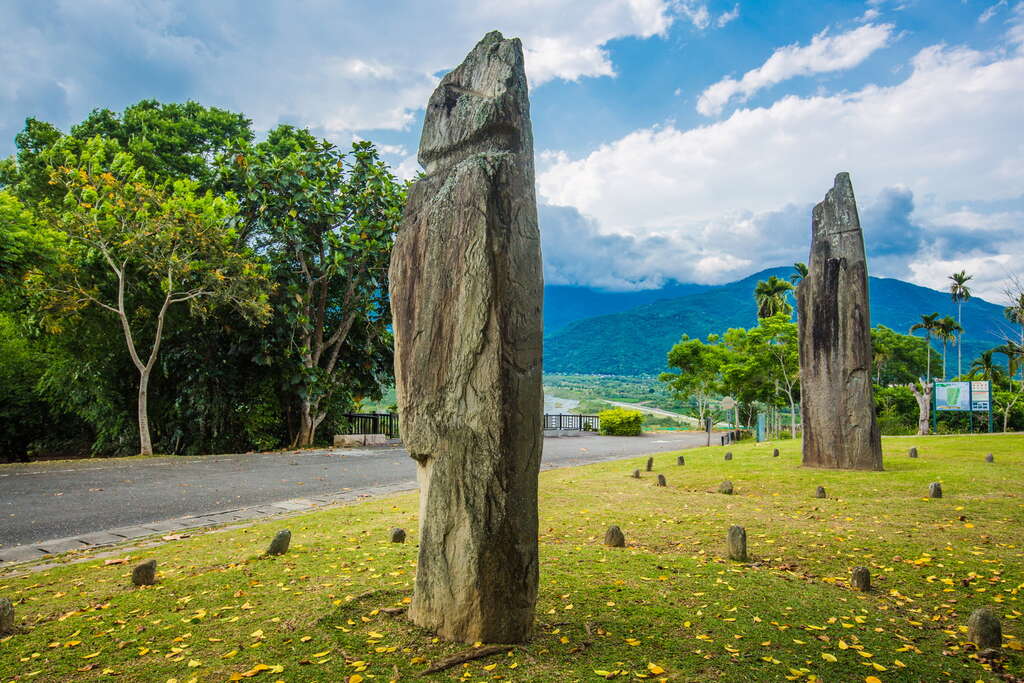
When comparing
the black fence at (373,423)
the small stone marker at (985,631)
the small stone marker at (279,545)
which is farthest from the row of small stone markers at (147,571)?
the black fence at (373,423)

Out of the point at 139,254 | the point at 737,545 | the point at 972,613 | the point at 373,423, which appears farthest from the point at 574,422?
the point at 972,613

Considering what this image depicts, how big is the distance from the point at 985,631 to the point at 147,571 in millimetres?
6563

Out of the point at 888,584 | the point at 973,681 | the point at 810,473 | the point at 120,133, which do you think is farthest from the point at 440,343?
the point at 120,133

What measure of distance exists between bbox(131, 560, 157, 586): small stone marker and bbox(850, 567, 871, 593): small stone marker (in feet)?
20.5

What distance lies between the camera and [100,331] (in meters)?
16.7

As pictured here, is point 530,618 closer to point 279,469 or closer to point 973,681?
point 973,681

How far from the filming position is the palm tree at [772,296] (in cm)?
4678

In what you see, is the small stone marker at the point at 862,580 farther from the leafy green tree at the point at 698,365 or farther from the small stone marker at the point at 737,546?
the leafy green tree at the point at 698,365

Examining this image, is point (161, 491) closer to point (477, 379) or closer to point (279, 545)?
point (279, 545)

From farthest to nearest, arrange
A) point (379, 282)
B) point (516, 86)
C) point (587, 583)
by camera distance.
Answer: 1. point (379, 282)
2. point (587, 583)
3. point (516, 86)

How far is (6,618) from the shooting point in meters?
4.05

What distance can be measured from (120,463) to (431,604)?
12561 mm

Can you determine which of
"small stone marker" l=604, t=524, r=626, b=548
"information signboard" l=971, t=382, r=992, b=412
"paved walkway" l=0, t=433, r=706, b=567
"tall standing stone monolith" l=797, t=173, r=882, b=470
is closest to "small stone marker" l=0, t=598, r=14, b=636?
"paved walkway" l=0, t=433, r=706, b=567

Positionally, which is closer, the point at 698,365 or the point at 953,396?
the point at 953,396
